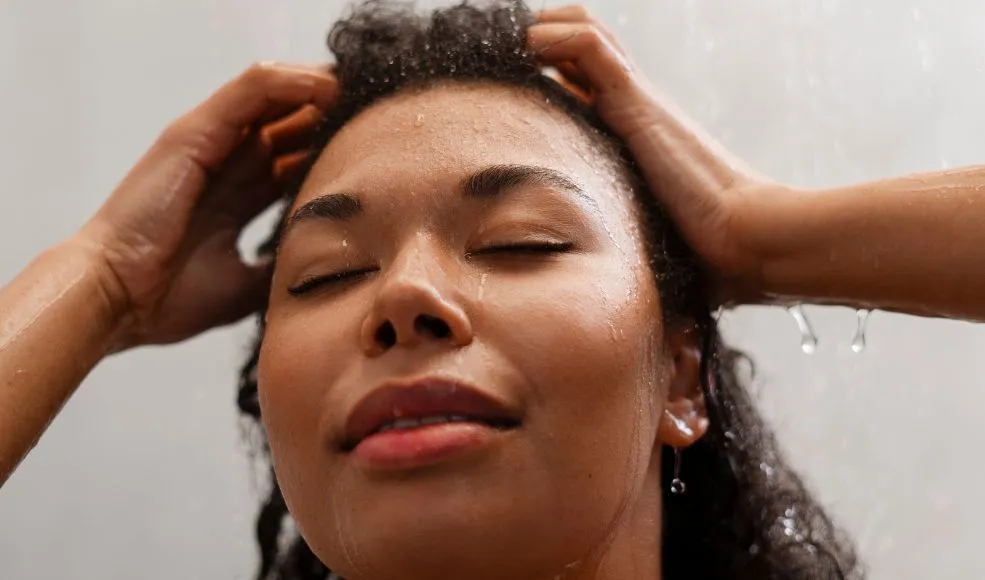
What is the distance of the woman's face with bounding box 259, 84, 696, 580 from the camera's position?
2.28 ft

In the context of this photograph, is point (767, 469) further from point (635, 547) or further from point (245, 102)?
point (245, 102)

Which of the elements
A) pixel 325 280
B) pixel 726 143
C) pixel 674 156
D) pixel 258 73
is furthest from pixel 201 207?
pixel 726 143

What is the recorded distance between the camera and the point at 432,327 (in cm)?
73

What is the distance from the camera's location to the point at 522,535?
69cm

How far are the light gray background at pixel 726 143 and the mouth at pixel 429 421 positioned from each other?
0.75m

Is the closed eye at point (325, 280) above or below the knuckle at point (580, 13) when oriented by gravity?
below

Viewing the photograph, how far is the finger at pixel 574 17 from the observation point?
1006 mm

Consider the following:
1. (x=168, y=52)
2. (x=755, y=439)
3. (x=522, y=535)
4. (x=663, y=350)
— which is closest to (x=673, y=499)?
(x=755, y=439)

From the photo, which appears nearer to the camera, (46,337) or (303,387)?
(303,387)

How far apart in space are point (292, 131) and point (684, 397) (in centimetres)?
52

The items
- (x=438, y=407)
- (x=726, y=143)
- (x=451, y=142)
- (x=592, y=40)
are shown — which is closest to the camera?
(x=438, y=407)

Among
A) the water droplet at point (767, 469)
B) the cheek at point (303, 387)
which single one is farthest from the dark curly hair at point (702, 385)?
the cheek at point (303, 387)

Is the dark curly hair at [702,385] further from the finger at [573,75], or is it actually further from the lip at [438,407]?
the lip at [438,407]

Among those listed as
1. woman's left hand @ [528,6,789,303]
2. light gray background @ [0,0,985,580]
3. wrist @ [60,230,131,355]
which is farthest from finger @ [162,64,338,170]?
light gray background @ [0,0,985,580]
